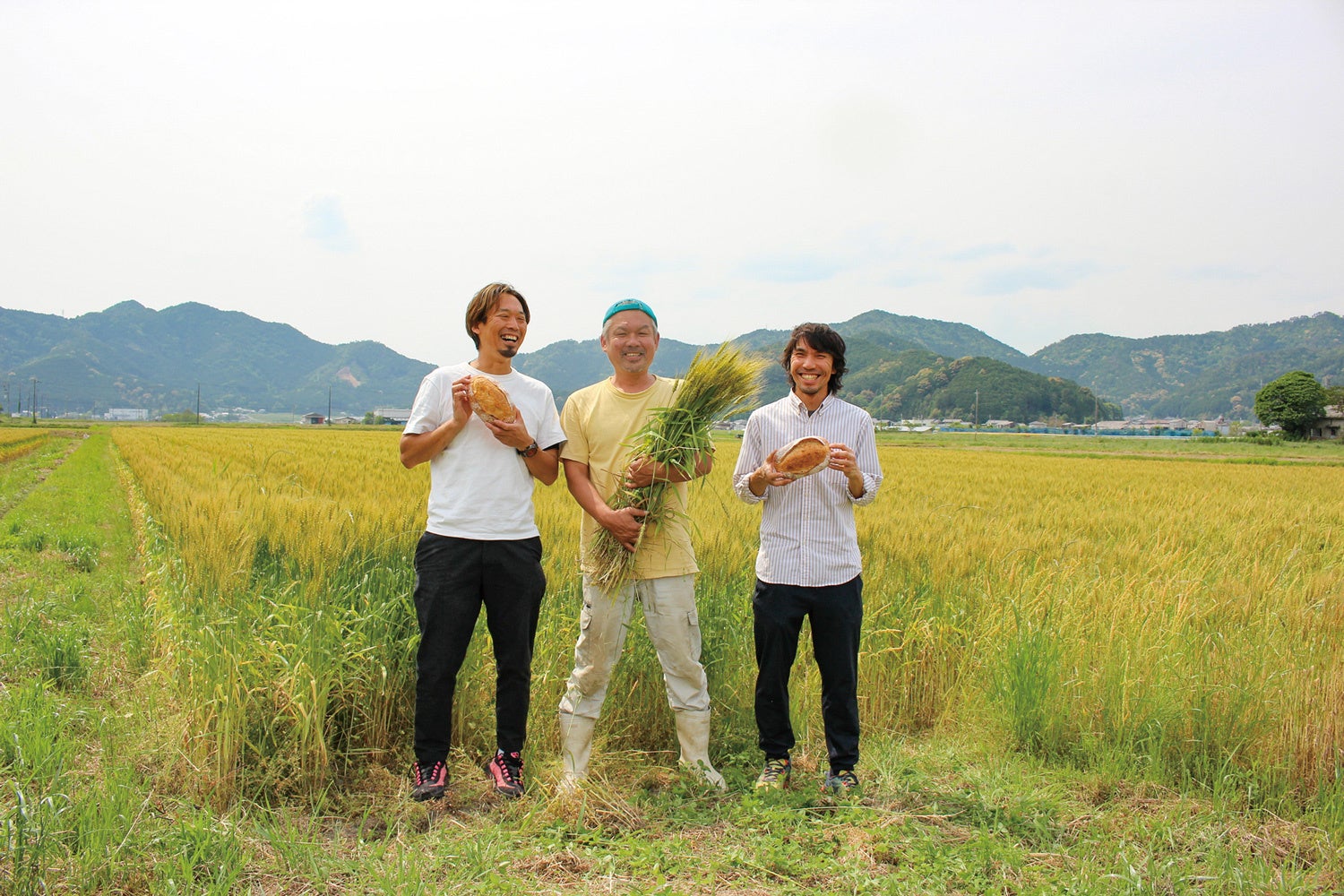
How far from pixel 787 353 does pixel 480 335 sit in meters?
1.33

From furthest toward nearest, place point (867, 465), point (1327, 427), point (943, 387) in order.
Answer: point (943, 387)
point (1327, 427)
point (867, 465)

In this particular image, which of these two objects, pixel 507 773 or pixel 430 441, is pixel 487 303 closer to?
pixel 430 441

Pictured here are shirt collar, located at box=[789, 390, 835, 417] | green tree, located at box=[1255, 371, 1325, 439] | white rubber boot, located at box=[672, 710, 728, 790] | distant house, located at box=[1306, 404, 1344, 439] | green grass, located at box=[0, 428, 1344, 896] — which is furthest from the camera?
green tree, located at box=[1255, 371, 1325, 439]

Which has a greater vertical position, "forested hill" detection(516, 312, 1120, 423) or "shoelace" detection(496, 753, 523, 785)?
"forested hill" detection(516, 312, 1120, 423)

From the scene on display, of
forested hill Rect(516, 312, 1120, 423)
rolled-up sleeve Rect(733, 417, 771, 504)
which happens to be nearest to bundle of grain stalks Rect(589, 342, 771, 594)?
rolled-up sleeve Rect(733, 417, 771, 504)

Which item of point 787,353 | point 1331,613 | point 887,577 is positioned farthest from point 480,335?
point 1331,613

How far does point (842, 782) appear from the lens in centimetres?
287

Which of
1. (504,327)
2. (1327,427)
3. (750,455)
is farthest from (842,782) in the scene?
(1327,427)

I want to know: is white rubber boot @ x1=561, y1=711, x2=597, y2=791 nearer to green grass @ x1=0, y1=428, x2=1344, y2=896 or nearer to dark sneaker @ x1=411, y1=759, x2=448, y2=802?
green grass @ x1=0, y1=428, x2=1344, y2=896

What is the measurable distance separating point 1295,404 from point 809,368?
74617mm

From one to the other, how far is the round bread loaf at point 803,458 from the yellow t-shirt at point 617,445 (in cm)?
46

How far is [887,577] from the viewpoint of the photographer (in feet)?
15.4

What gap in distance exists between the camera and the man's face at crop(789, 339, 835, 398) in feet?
9.71

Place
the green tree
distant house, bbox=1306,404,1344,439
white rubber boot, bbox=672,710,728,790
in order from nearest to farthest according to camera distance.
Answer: white rubber boot, bbox=672,710,728,790
distant house, bbox=1306,404,1344,439
the green tree
